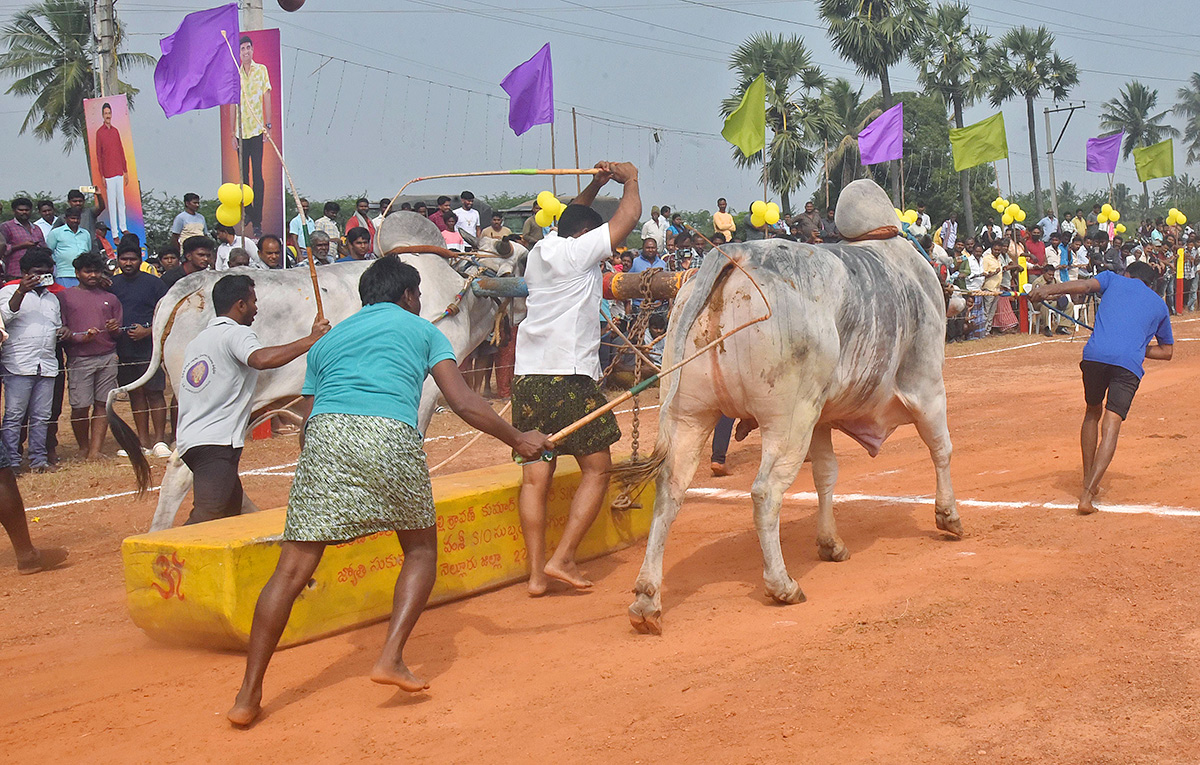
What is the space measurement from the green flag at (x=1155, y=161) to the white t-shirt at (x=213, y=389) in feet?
86.2

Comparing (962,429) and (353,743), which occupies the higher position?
(962,429)

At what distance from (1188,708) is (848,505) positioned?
14.1 feet

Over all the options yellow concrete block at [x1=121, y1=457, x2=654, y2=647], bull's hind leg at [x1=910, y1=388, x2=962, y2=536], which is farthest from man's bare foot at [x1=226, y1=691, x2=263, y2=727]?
bull's hind leg at [x1=910, y1=388, x2=962, y2=536]

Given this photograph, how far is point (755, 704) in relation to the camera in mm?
4457

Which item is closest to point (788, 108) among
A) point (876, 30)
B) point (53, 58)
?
point (876, 30)

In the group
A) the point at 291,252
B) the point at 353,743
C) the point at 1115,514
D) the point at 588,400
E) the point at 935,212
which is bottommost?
the point at 353,743

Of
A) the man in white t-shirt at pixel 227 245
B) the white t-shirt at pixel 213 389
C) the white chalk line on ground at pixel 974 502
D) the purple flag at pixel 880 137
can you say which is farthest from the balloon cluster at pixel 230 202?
the purple flag at pixel 880 137

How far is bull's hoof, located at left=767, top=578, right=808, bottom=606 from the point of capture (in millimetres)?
5770

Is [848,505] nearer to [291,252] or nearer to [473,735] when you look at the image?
[473,735]

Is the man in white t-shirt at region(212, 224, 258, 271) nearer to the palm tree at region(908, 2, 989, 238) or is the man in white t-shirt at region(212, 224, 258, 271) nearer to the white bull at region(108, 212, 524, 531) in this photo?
the white bull at region(108, 212, 524, 531)

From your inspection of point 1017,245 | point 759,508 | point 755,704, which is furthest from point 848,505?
point 1017,245

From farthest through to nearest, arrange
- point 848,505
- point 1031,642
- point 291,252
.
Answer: point 291,252
point 848,505
point 1031,642

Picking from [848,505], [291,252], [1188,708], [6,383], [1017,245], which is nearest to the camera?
[1188,708]

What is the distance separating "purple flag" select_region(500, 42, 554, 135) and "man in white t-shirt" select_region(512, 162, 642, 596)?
384 inches
